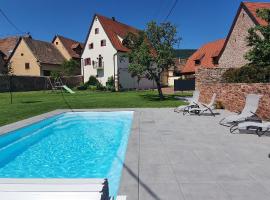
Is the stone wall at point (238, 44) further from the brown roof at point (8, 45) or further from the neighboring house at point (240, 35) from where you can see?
the brown roof at point (8, 45)

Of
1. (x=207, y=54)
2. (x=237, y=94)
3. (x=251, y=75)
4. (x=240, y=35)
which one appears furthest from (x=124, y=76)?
(x=237, y=94)

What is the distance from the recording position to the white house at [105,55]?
135 feet

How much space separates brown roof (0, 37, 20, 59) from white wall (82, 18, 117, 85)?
15463 mm

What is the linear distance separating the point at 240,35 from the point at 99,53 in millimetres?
22334

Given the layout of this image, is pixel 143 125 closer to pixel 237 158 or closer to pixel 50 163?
pixel 50 163

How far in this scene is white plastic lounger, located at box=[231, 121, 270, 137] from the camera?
8.35 meters

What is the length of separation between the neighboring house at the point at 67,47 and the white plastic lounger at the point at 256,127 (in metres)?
46.0

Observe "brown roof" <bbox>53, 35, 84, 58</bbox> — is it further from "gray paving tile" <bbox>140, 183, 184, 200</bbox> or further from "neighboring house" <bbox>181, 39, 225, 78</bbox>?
"gray paving tile" <bbox>140, 183, 184, 200</bbox>

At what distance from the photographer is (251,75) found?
15719 millimetres

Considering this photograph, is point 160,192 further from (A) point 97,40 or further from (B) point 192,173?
(A) point 97,40

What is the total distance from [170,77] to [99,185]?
175 feet

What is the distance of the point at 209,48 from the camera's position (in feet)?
134

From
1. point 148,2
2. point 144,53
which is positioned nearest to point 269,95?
point 144,53

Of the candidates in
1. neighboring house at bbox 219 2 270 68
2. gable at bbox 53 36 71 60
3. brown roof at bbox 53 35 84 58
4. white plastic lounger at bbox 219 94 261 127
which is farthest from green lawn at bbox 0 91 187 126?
brown roof at bbox 53 35 84 58
